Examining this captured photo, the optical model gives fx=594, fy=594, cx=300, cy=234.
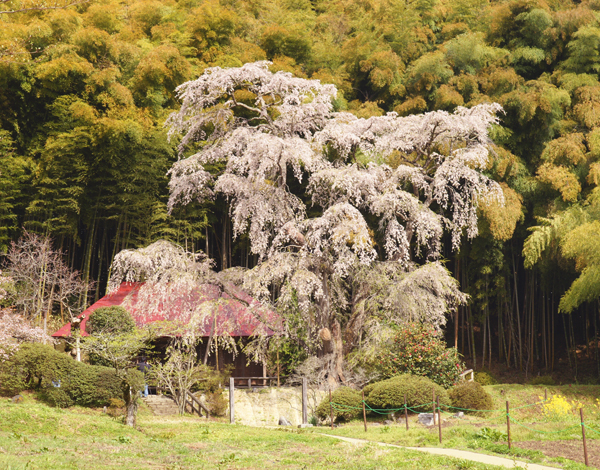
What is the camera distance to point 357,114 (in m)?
17.9

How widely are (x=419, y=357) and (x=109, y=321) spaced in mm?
7377

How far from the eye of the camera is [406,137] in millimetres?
15297

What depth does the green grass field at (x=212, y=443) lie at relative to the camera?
6.86 meters

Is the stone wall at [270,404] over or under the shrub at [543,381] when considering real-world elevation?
under

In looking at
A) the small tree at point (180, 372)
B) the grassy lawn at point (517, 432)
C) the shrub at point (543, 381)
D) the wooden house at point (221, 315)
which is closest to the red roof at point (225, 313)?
the wooden house at point (221, 315)

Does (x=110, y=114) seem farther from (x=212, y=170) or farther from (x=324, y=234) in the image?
(x=324, y=234)

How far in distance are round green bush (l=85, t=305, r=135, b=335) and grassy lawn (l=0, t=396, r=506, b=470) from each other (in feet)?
10.6

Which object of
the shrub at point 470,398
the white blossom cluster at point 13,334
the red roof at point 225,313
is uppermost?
the red roof at point 225,313

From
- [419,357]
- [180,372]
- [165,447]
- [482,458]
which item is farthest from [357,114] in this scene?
[482,458]

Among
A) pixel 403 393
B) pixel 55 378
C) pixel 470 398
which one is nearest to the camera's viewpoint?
pixel 403 393

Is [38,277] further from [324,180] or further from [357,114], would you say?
A: [357,114]

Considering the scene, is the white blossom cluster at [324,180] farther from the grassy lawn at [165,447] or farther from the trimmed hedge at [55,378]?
the grassy lawn at [165,447]

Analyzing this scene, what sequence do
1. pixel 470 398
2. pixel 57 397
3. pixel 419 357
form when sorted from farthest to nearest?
pixel 419 357, pixel 57 397, pixel 470 398

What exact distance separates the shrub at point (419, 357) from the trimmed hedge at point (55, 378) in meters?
5.77
